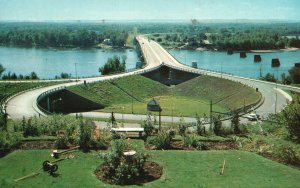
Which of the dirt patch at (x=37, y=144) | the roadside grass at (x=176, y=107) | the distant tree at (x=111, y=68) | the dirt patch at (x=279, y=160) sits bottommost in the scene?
the roadside grass at (x=176, y=107)

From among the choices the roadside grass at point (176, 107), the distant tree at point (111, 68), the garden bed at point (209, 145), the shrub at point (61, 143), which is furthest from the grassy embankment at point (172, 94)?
the shrub at point (61, 143)

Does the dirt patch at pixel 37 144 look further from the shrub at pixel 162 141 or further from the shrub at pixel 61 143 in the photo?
the shrub at pixel 162 141

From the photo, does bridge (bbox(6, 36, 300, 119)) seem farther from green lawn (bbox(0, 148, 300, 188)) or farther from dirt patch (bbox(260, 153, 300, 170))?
dirt patch (bbox(260, 153, 300, 170))

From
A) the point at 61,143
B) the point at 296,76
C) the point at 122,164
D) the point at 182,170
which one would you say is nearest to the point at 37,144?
the point at 61,143

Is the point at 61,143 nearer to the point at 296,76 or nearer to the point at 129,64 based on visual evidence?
the point at 296,76

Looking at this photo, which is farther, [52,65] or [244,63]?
[244,63]

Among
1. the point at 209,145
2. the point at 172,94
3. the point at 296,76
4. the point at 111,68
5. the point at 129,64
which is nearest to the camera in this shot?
the point at 209,145

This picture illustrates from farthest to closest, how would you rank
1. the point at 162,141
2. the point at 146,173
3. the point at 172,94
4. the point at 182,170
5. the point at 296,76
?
the point at 296,76
the point at 172,94
the point at 162,141
the point at 182,170
the point at 146,173

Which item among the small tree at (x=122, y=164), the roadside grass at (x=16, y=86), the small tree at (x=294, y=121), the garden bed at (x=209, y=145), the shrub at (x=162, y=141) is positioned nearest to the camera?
the small tree at (x=122, y=164)
